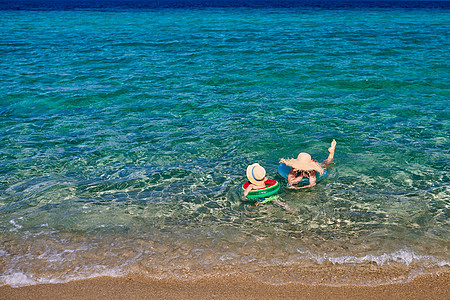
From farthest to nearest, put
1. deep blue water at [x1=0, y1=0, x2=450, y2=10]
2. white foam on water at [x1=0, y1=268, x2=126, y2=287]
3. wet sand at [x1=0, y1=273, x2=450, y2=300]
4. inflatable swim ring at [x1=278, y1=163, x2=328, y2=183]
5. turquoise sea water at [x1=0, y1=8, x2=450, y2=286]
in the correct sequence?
1. deep blue water at [x1=0, y1=0, x2=450, y2=10]
2. inflatable swim ring at [x1=278, y1=163, x2=328, y2=183]
3. turquoise sea water at [x1=0, y1=8, x2=450, y2=286]
4. white foam on water at [x1=0, y1=268, x2=126, y2=287]
5. wet sand at [x1=0, y1=273, x2=450, y2=300]

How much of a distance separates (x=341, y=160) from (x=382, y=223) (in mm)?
3020

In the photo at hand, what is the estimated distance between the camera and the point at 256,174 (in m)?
7.88

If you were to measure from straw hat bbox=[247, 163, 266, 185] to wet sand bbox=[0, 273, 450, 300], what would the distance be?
92.3 inches

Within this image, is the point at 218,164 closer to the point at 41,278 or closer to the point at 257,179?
the point at 257,179

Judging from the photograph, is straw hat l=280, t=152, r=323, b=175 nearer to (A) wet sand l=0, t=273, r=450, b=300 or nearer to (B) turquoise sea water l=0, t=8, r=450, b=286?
(B) turquoise sea water l=0, t=8, r=450, b=286

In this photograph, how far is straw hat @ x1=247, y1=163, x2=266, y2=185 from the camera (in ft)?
25.8

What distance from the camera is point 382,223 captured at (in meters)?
7.46

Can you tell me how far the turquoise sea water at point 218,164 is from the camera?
661 centimetres

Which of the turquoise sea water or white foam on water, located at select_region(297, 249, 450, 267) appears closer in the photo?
white foam on water, located at select_region(297, 249, 450, 267)

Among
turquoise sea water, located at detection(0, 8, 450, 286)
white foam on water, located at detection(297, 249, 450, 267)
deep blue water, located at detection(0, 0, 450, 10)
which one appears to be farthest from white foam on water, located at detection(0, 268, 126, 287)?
deep blue water, located at detection(0, 0, 450, 10)

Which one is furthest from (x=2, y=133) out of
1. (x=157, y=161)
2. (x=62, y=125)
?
(x=157, y=161)

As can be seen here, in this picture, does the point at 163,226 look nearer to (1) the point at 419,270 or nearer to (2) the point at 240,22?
(1) the point at 419,270

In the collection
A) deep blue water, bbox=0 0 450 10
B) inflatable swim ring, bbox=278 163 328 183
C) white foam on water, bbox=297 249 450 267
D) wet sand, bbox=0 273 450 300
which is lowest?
wet sand, bbox=0 273 450 300

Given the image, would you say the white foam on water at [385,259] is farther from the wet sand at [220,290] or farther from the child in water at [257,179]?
the child in water at [257,179]
